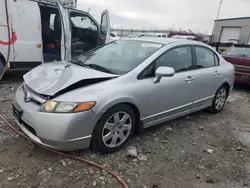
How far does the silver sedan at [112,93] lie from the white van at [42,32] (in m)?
2.44

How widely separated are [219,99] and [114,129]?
271cm

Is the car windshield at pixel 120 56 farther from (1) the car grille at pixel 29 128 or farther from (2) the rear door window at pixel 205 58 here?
(1) the car grille at pixel 29 128

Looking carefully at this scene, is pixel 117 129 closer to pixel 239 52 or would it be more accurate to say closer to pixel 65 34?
pixel 65 34

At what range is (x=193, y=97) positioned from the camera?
3715 mm

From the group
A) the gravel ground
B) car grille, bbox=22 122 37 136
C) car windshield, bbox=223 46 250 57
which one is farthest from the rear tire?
car grille, bbox=22 122 37 136

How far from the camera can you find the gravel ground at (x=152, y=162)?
235 centimetres

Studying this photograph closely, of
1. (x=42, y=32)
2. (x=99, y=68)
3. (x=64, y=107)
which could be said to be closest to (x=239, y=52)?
(x=99, y=68)

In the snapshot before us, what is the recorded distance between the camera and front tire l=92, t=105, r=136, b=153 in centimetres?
259

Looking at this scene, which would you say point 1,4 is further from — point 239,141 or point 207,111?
point 239,141

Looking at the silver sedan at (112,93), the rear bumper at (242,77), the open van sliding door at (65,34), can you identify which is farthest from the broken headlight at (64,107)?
the rear bumper at (242,77)

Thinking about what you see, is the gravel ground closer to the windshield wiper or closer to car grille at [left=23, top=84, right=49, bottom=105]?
car grille at [left=23, top=84, right=49, bottom=105]

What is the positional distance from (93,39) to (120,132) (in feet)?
15.4

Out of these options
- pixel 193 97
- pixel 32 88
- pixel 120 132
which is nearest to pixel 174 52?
pixel 193 97

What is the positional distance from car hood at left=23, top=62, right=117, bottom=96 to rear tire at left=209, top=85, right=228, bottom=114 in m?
2.53
